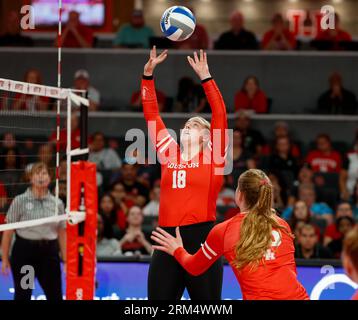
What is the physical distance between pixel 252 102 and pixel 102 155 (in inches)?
102

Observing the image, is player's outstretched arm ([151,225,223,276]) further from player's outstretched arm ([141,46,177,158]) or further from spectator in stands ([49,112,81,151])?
spectator in stands ([49,112,81,151])

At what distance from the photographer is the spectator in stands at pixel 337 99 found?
1340 centimetres

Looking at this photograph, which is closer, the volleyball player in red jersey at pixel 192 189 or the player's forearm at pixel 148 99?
the volleyball player in red jersey at pixel 192 189

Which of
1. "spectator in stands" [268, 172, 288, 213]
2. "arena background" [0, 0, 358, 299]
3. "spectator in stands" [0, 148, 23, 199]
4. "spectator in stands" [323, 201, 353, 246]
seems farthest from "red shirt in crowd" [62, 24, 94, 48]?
"spectator in stands" [323, 201, 353, 246]

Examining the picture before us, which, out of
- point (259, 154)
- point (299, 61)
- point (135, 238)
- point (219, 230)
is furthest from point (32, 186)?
point (299, 61)

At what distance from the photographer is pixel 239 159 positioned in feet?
39.2

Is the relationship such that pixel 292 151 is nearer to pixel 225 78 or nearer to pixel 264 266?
pixel 225 78

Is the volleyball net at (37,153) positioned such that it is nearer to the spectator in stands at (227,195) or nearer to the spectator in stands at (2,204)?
the spectator in stands at (2,204)

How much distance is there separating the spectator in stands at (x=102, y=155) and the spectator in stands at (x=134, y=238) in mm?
2501

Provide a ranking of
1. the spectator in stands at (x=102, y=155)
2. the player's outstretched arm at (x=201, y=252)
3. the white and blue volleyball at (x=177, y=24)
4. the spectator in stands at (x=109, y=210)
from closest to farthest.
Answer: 1. the player's outstretched arm at (x=201, y=252)
2. the white and blue volleyball at (x=177, y=24)
3. the spectator in stands at (x=109, y=210)
4. the spectator in stands at (x=102, y=155)

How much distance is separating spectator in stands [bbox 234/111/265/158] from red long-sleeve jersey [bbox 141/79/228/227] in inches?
245

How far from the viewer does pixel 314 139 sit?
1388 centimetres

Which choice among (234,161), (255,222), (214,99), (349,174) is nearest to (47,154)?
(234,161)

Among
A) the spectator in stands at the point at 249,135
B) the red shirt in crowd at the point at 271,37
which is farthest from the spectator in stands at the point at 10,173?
the red shirt in crowd at the point at 271,37
